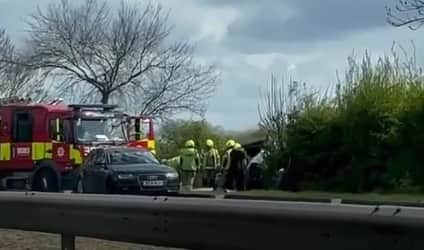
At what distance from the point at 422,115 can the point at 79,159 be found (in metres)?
9.78

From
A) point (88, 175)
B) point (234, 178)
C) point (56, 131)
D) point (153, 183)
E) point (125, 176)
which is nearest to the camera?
point (125, 176)

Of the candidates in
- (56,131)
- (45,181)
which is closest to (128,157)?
(56,131)

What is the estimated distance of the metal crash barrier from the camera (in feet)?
20.9

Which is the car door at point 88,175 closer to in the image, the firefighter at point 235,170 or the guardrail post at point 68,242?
the firefighter at point 235,170

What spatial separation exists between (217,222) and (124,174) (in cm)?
1866

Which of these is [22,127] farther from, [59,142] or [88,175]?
[88,175]

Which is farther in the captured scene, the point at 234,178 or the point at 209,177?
the point at 209,177

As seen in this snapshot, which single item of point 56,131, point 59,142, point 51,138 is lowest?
point 59,142

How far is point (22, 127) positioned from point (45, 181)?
6.23 feet

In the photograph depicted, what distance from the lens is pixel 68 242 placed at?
9.45m

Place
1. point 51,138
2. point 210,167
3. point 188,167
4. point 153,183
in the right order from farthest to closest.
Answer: point 210,167 < point 188,167 < point 51,138 < point 153,183

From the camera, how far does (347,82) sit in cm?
3241

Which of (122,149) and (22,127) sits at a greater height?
(22,127)

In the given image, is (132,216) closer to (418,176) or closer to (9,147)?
(418,176)
